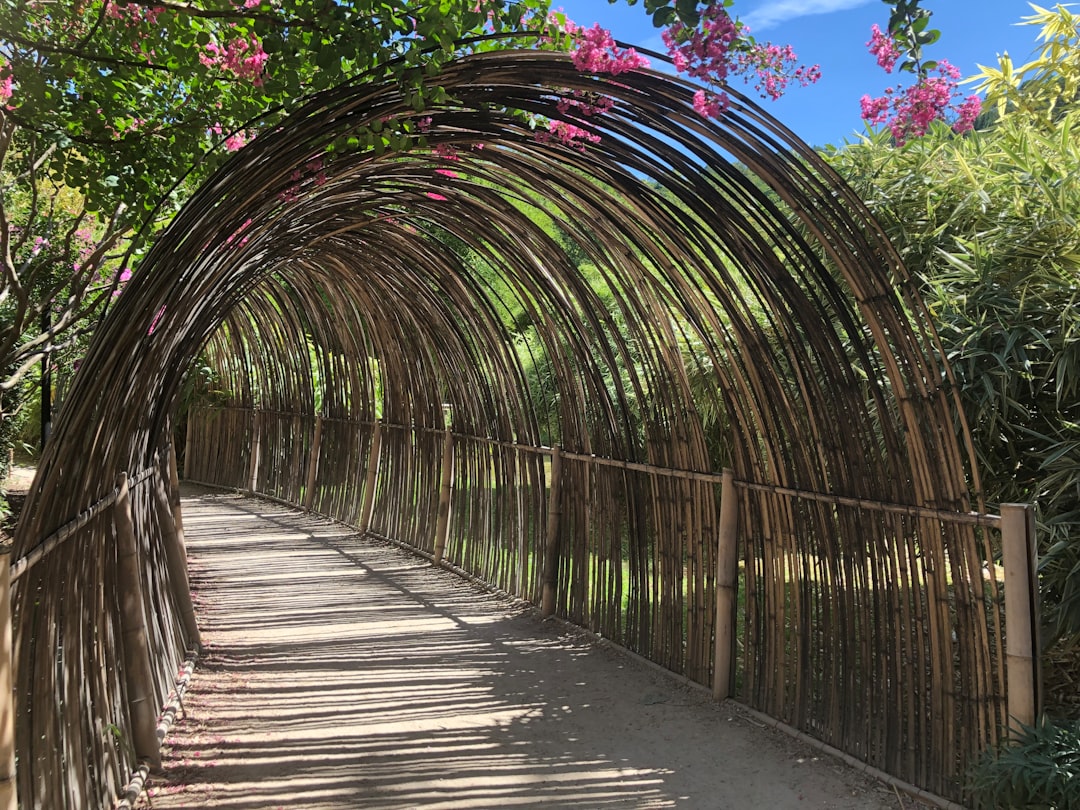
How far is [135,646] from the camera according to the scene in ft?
11.6


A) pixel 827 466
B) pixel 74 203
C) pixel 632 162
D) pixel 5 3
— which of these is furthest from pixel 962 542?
pixel 74 203

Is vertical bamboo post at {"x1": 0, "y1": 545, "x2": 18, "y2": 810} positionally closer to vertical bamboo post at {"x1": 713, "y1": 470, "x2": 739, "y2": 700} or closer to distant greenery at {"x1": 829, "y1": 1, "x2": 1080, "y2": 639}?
vertical bamboo post at {"x1": 713, "y1": 470, "x2": 739, "y2": 700}

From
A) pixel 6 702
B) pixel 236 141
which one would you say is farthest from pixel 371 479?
pixel 6 702

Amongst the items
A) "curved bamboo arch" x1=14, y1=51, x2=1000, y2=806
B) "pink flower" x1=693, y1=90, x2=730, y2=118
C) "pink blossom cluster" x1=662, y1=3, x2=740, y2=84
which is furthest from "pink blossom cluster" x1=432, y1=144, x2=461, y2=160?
"pink blossom cluster" x1=662, y1=3, x2=740, y2=84

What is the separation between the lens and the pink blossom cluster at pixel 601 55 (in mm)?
2902

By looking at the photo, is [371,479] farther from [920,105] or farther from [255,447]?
[920,105]

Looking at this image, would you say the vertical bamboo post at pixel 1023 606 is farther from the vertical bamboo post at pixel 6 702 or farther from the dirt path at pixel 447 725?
the vertical bamboo post at pixel 6 702

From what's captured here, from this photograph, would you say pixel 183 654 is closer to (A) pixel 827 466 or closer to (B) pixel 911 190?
(A) pixel 827 466

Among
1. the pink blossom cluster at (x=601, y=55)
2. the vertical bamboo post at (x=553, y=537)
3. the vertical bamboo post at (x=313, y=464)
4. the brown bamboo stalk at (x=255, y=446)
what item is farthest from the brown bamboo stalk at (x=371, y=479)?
the pink blossom cluster at (x=601, y=55)

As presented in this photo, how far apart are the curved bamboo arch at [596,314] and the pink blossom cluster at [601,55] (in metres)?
0.27

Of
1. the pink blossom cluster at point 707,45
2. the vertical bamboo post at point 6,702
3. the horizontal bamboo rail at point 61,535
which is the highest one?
the pink blossom cluster at point 707,45

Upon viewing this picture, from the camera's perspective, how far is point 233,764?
3.62 m

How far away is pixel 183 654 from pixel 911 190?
431 cm

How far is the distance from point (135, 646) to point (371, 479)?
517 centimetres
